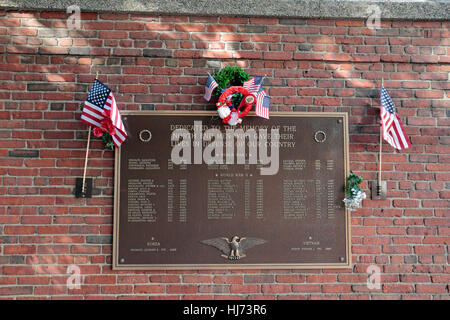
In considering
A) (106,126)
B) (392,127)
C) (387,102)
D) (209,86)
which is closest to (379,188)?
(392,127)

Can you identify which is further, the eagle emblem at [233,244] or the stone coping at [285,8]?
the stone coping at [285,8]

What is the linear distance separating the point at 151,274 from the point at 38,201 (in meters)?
1.44

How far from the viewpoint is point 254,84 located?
3.90 metres

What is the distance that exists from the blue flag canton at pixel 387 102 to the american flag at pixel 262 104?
48.0 inches

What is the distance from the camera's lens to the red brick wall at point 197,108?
391 centimetres

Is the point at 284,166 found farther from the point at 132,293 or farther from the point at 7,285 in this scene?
the point at 7,285

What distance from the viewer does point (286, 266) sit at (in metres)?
3.92

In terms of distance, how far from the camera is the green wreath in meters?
3.89

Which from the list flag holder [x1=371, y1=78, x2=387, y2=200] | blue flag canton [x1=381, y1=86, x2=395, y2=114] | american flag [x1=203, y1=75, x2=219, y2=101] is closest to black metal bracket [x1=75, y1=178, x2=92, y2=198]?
american flag [x1=203, y1=75, x2=219, y2=101]

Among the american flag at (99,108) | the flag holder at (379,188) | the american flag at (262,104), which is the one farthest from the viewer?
the flag holder at (379,188)

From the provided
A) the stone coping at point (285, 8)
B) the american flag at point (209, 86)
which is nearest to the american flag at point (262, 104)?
the american flag at point (209, 86)

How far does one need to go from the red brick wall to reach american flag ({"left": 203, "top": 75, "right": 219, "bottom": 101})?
17 centimetres

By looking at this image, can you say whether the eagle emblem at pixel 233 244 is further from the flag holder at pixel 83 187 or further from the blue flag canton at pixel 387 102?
the blue flag canton at pixel 387 102

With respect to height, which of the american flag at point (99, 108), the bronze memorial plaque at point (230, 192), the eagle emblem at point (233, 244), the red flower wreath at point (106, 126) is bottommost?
the eagle emblem at point (233, 244)
